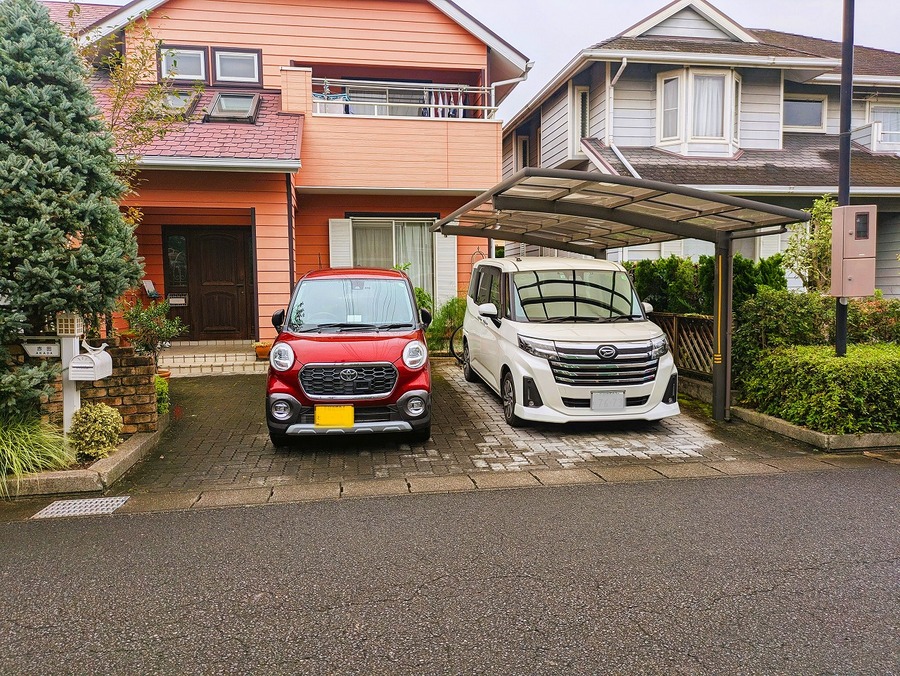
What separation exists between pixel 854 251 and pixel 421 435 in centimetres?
485

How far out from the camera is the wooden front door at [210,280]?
1199 centimetres

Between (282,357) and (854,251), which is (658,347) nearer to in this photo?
(854,251)

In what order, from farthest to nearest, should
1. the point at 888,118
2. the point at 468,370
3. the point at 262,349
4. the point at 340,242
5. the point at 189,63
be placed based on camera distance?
the point at 888,118, the point at 189,63, the point at 340,242, the point at 262,349, the point at 468,370

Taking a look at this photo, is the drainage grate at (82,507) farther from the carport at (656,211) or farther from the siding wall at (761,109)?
the siding wall at (761,109)

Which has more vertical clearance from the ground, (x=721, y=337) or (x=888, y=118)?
(x=888, y=118)

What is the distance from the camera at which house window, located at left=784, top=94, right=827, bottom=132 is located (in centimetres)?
1462

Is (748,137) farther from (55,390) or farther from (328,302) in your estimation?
(55,390)

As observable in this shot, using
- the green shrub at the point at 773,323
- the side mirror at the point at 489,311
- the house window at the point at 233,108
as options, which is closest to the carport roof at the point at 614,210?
the green shrub at the point at 773,323

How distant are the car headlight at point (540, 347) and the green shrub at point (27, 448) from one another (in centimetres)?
431

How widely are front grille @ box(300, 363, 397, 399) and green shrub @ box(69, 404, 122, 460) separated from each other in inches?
66.7

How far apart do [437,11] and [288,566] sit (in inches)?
457

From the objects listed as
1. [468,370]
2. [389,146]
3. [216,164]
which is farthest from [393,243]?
[468,370]

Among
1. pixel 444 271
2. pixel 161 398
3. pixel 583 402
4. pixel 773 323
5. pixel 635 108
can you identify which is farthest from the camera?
pixel 635 108

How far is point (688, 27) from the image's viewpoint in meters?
14.4
